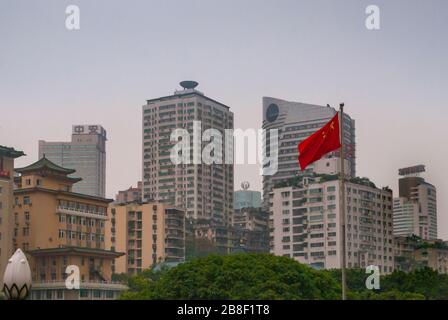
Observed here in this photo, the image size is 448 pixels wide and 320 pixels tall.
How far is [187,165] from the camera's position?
161250mm

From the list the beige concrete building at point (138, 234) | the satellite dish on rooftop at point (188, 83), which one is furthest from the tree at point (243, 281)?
the satellite dish on rooftop at point (188, 83)

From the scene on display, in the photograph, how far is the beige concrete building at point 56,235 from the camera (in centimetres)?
9344

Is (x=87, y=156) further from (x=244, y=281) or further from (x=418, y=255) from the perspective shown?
(x=244, y=281)

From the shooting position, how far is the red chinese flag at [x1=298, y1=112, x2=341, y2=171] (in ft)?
74.8

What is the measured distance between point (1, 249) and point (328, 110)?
87.7 meters

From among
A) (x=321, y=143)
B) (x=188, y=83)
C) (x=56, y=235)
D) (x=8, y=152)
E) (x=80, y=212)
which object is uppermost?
(x=188, y=83)

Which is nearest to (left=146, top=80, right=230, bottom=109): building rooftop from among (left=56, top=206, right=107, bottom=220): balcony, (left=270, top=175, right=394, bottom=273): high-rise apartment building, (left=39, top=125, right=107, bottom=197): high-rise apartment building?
(left=39, top=125, right=107, bottom=197): high-rise apartment building

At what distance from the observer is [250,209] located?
158625 millimetres

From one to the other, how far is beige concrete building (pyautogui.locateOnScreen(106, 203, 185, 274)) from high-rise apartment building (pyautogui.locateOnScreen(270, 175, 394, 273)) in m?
16.0

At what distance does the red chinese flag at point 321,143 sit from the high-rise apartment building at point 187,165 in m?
135

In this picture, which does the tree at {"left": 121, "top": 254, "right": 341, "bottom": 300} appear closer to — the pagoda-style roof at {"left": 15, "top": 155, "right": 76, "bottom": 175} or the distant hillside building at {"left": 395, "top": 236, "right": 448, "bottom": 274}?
the pagoda-style roof at {"left": 15, "top": 155, "right": 76, "bottom": 175}

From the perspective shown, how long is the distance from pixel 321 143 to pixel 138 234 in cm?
10548

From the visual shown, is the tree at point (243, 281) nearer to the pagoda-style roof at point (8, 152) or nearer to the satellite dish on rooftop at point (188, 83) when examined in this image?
the pagoda-style roof at point (8, 152)

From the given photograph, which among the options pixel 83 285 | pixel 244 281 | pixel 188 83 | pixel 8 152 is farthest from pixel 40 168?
pixel 188 83
